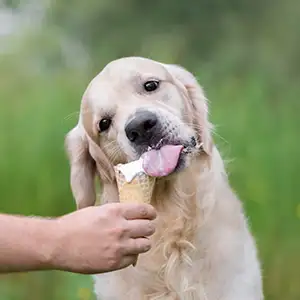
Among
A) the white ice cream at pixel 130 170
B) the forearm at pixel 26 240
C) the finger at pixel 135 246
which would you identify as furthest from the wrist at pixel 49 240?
the white ice cream at pixel 130 170

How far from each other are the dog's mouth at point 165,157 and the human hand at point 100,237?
0.86ft

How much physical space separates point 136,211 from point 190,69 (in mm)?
887

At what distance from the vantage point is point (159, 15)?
211 centimetres

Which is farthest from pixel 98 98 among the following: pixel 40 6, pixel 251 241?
pixel 251 241

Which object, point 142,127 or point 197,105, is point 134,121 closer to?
point 142,127

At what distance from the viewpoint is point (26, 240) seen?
1.26 meters

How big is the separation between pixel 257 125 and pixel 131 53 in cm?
45

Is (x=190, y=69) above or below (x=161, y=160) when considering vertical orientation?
above

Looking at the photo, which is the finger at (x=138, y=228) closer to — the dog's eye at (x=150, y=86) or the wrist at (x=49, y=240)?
the wrist at (x=49, y=240)

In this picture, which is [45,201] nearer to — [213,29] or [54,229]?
[213,29]

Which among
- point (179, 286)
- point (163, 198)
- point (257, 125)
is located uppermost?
point (257, 125)

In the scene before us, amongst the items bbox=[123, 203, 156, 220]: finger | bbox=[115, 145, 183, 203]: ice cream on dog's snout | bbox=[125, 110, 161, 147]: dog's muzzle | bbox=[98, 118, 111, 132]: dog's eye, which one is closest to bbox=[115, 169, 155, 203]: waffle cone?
bbox=[115, 145, 183, 203]: ice cream on dog's snout

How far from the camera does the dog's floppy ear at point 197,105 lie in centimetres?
189

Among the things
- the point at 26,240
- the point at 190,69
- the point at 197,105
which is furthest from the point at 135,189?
the point at 190,69
